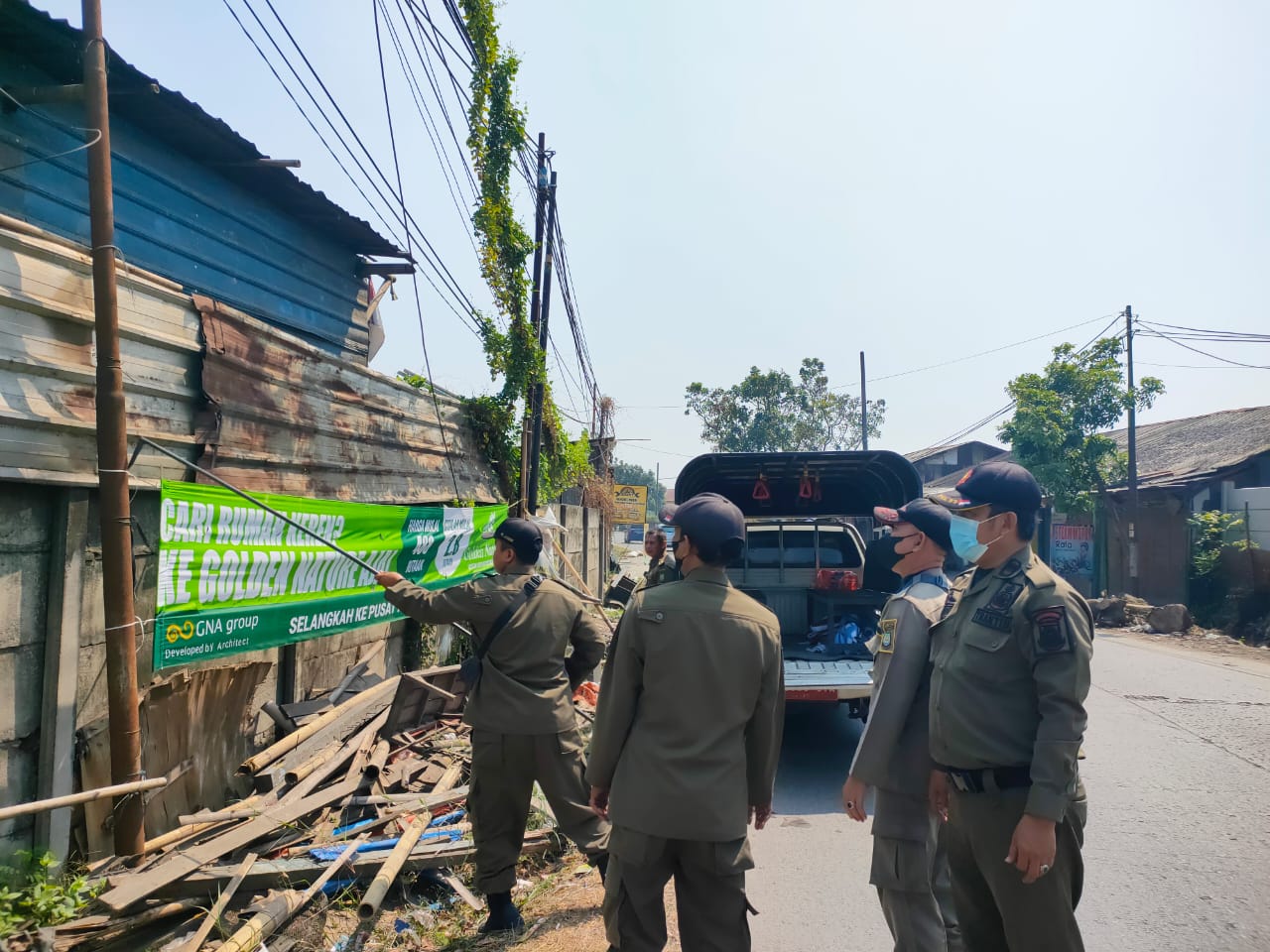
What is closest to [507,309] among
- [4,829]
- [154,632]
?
[154,632]

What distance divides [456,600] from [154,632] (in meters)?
1.63

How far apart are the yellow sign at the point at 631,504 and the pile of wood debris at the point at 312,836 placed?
18.8 meters

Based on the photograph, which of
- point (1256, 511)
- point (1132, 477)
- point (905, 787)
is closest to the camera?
point (905, 787)

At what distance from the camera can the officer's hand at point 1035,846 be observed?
228cm

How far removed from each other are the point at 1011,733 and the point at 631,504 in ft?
76.9

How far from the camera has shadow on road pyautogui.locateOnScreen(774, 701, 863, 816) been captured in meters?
5.62

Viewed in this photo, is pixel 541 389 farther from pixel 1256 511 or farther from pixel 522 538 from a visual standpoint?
pixel 1256 511

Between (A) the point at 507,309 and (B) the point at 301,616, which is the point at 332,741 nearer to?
(B) the point at 301,616

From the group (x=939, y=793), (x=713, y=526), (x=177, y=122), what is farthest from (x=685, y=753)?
(x=177, y=122)

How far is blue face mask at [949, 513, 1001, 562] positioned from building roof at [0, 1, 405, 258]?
16.5ft

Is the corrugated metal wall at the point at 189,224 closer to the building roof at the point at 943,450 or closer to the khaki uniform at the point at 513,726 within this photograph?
the khaki uniform at the point at 513,726

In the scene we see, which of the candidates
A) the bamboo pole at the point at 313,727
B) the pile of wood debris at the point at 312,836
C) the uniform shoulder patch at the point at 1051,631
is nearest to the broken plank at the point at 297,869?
the pile of wood debris at the point at 312,836

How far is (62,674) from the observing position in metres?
3.85

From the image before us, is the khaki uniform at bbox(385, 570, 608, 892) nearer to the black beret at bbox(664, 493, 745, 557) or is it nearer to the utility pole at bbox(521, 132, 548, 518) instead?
the black beret at bbox(664, 493, 745, 557)
